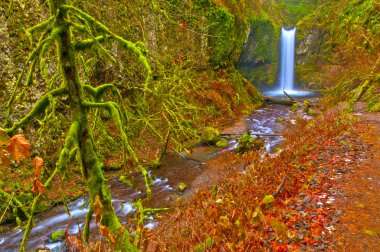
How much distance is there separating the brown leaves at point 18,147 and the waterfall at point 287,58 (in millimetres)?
32440

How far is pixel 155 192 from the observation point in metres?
9.45

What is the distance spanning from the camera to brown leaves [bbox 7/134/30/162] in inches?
68.7

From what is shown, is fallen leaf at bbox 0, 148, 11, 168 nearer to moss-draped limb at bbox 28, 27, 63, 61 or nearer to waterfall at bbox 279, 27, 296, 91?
moss-draped limb at bbox 28, 27, 63, 61

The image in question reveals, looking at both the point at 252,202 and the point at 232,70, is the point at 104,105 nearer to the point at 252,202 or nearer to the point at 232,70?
the point at 252,202

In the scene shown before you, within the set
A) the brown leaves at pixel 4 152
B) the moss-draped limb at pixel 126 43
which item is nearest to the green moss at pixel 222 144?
the moss-draped limb at pixel 126 43

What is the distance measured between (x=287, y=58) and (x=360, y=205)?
30.6 metres

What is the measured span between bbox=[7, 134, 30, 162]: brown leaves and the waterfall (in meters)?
32.4

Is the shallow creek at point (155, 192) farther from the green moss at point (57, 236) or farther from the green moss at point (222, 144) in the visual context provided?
the green moss at point (222, 144)

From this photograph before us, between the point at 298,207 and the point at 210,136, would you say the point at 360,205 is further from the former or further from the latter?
the point at 210,136

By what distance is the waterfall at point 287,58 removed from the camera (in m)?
32.2

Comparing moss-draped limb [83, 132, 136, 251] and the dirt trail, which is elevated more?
moss-draped limb [83, 132, 136, 251]

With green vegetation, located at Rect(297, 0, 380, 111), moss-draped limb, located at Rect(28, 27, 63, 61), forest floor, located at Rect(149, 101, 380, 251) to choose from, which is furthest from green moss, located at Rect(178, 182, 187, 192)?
green vegetation, located at Rect(297, 0, 380, 111)

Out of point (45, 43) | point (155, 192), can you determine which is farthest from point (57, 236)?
point (45, 43)

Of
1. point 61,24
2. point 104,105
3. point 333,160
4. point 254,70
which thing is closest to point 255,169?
point 333,160
